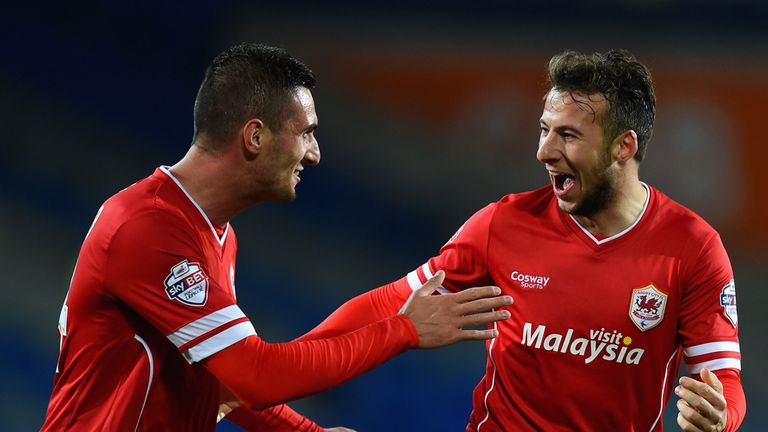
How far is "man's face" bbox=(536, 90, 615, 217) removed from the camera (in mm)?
2432

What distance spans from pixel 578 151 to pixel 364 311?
2.50 feet

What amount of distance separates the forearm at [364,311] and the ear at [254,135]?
0.59 meters

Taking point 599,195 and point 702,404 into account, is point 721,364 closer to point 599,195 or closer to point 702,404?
point 702,404

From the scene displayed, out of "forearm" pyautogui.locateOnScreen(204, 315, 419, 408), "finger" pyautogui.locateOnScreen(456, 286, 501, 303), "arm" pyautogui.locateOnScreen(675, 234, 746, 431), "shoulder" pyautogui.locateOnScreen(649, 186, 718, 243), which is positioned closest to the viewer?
"forearm" pyautogui.locateOnScreen(204, 315, 419, 408)

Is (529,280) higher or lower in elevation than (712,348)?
higher

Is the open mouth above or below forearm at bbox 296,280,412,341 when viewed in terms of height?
above

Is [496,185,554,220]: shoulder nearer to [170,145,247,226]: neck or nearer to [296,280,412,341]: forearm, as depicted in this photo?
[296,280,412,341]: forearm

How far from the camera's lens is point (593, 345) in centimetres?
236

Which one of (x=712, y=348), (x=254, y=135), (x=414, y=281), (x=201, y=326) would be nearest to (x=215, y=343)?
(x=201, y=326)

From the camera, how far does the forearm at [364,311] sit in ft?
8.36

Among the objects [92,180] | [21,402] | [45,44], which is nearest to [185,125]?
[92,180]

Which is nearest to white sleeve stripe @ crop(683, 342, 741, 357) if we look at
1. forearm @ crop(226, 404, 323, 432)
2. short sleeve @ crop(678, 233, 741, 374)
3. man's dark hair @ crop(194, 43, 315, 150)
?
short sleeve @ crop(678, 233, 741, 374)

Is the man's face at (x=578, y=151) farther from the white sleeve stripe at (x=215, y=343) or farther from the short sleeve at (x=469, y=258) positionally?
the white sleeve stripe at (x=215, y=343)

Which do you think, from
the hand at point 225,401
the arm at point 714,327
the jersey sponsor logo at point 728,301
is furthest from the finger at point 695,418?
the hand at point 225,401
